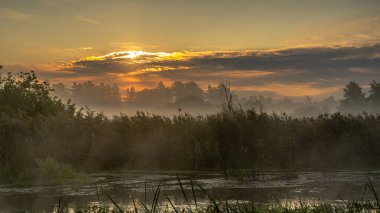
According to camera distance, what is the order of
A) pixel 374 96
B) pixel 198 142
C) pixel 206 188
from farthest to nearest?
pixel 374 96 → pixel 198 142 → pixel 206 188

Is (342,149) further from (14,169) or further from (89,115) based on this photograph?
(14,169)

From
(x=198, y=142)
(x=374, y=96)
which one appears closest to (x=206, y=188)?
(x=198, y=142)

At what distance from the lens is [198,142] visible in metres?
26.8

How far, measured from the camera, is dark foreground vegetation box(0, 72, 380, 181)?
84.1 feet

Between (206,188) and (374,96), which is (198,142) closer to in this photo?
(206,188)

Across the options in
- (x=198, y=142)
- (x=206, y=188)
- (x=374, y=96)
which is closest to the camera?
(x=206, y=188)

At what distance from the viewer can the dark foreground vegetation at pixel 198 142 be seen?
25641mm

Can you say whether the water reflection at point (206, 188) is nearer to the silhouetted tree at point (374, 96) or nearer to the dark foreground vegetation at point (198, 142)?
A: the dark foreground vegetation at point (198, 142)

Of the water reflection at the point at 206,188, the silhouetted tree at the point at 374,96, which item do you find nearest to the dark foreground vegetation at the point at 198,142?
the water reflection at the point at 206,188

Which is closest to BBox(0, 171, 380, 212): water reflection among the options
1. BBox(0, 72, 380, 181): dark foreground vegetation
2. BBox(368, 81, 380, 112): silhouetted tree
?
BBox(0, 72, 380, 181): dark foreground vegetation

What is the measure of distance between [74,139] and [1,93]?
1114 cm

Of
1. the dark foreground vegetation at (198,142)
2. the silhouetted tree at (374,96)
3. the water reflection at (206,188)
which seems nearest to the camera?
the water reflection at (206,188)

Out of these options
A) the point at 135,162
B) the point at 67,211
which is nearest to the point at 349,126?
the point at 135,162

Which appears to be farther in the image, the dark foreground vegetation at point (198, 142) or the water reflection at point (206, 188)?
the dark foreground vegetation at point (198, 142)
